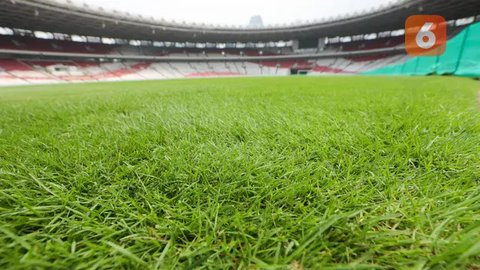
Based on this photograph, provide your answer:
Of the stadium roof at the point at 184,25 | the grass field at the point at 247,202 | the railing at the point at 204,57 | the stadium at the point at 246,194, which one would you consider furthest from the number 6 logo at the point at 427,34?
the grass field at the point at 247,202

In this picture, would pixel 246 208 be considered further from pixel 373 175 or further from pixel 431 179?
pixel 431 179

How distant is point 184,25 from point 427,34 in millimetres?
28214

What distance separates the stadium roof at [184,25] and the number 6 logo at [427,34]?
100 centimetres

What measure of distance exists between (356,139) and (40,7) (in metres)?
28.6

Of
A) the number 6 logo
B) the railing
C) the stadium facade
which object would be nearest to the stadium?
the number 6 logo

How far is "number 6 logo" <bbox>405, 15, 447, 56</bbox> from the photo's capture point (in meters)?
12.3

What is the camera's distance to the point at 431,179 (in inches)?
26.7

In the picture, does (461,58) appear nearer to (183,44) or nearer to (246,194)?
(246,194)

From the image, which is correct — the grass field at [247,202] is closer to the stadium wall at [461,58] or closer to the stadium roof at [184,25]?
the stadium wall at [461,58]

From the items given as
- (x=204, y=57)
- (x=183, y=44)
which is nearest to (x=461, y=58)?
(x=204, y=57)

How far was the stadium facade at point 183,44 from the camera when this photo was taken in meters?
22.4

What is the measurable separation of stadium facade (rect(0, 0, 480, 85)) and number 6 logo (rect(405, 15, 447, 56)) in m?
1.08

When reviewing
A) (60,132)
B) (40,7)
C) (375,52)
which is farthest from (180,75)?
(60,132)

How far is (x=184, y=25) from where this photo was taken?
30.5 metres
